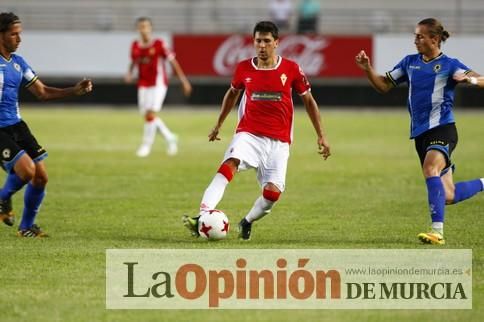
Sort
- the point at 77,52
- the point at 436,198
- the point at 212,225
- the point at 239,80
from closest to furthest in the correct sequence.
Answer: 1. the point at 212,225
2. the point at 436,198
3. the point at 239,80
4. the point at 77,52

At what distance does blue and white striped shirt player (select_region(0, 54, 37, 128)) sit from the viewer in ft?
34.5

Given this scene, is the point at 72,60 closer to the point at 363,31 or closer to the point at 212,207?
the point at 363,31

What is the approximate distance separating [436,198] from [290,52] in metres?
22.9

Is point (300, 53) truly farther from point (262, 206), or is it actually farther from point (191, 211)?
point (262, 206)

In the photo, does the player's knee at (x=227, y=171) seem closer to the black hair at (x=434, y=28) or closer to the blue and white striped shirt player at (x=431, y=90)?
the blue and white striped shirt player at (x=431, y=90)

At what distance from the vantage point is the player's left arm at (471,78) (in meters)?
10.1

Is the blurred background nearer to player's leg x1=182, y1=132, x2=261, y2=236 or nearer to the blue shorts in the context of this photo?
the blue shorts

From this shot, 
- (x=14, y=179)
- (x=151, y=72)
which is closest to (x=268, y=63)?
(x=14, y=179)

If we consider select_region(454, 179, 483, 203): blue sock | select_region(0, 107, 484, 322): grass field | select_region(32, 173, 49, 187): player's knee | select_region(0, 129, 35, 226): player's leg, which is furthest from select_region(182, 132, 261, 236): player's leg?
select_region(454, 179, 483, 203): blue sock

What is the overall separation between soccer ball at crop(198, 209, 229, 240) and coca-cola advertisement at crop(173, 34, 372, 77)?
2290 centimetres

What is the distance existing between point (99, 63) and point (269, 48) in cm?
2405

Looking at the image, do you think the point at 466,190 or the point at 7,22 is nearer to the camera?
the point at 7,22

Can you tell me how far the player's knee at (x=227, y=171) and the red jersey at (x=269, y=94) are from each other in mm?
404

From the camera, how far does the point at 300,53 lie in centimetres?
3294
